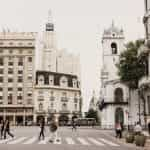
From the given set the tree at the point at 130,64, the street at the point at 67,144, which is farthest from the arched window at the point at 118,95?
the street at the point at 67,144

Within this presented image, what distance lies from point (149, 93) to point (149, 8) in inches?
350

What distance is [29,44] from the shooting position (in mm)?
96562

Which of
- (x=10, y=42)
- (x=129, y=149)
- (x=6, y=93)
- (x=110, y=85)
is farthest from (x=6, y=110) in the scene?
(x=129, y=149)

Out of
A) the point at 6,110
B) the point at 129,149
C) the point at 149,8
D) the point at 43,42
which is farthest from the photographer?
the point at 43,42

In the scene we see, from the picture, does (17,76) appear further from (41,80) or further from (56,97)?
(56,97)

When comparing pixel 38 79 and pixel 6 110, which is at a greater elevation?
pixel 38 79

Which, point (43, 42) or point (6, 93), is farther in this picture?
point (43, 42)

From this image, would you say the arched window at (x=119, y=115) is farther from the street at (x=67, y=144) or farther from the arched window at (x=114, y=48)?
the street at (x=67, y=144)

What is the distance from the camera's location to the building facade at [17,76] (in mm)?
94188

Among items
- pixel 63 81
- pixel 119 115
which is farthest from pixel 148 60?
pixel 63 81

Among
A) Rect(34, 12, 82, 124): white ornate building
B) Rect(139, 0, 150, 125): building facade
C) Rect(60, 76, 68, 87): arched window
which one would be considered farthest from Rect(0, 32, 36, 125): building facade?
Rect(139, 0, 150, 125): building facade

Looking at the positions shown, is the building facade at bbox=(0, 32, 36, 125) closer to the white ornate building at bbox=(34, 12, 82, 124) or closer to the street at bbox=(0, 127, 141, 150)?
the white ornate building at bbox=(34, 12, 82, 124)

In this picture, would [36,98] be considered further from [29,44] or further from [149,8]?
[149,8]

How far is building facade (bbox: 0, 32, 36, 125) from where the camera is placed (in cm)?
9419
